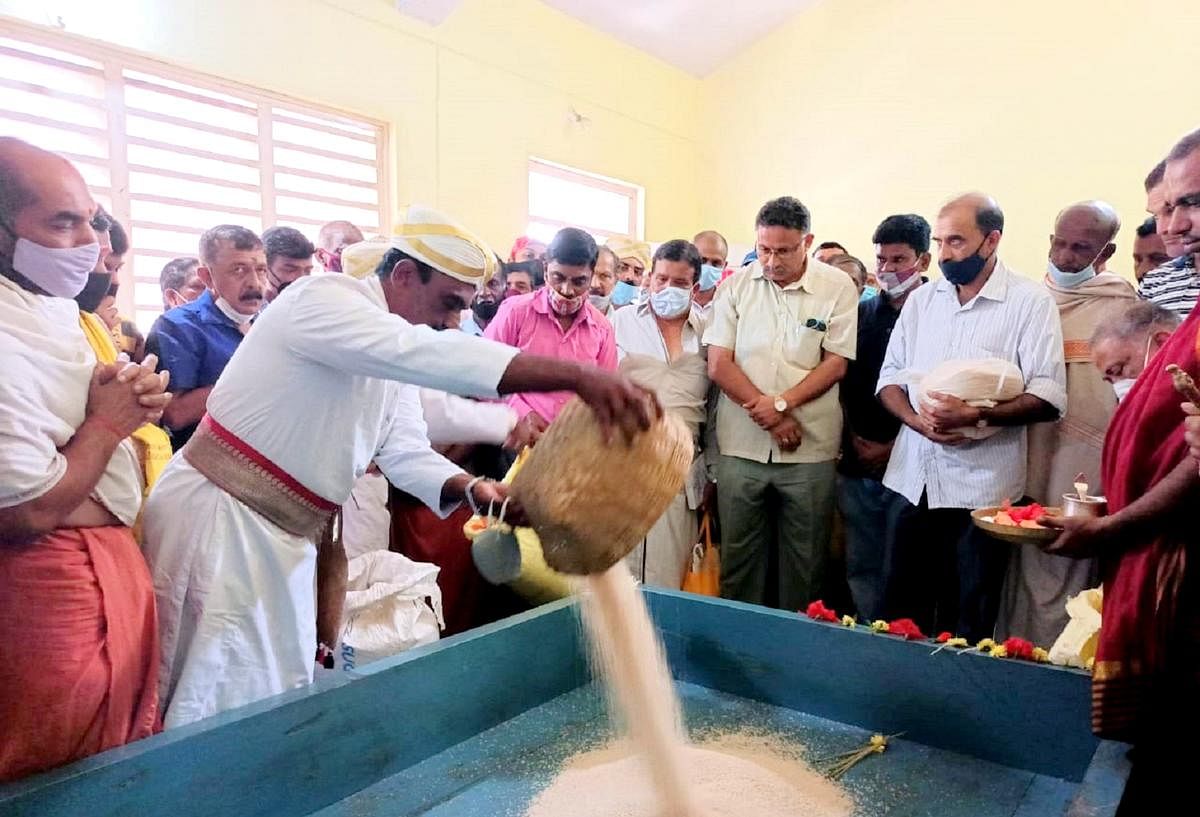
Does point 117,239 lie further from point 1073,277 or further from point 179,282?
point 1073,277

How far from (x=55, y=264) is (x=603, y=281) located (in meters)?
3.19

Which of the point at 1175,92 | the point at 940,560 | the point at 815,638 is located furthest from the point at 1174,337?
the point at 1175,92

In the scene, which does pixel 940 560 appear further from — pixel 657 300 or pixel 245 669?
pixel 245 669

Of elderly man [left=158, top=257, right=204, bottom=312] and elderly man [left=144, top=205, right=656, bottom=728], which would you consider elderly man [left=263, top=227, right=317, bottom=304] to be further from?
elderly man [left=144, top=205, right=656, bottom=728]

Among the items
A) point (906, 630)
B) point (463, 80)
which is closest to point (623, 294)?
point (463, 80)

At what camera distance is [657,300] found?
11.8ft

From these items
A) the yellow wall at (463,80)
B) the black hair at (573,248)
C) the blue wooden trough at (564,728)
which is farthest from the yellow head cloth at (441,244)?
the yellow wall at (463,80)

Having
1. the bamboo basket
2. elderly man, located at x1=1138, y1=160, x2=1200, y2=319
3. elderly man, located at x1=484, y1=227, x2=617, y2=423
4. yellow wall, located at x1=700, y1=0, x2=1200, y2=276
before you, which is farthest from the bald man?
yellow wall, located at x1=700, y1=0, x2=1200, y2=276

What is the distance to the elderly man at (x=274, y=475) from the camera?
1.69 m

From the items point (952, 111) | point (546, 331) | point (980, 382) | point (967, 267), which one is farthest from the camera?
point (952, 111)

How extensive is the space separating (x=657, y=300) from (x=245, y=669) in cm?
230

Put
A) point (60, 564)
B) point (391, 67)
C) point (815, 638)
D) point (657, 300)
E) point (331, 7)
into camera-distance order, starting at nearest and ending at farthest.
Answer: point (60, 564)
point (815, 638)
point (657, 300)
point (331, 7)
point (391, 67)

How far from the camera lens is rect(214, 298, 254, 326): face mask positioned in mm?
2693

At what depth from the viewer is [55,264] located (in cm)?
142
